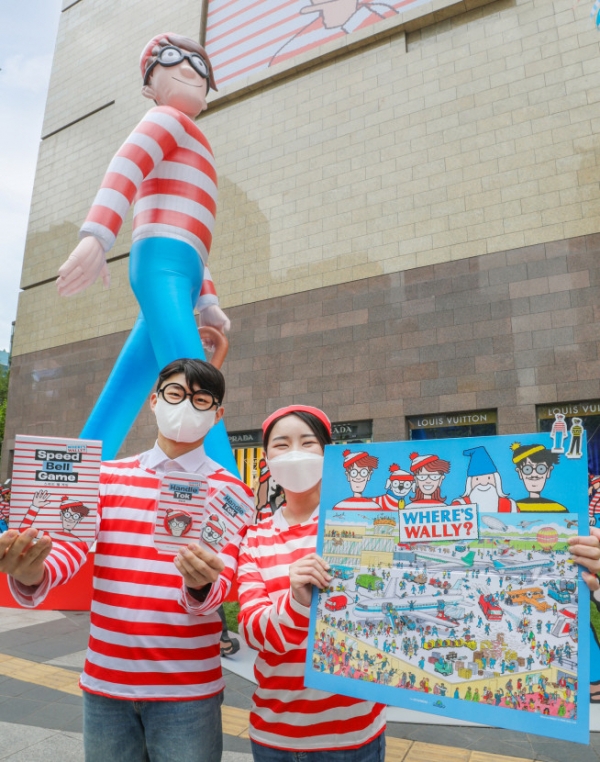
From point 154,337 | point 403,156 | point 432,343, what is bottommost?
point 154,337

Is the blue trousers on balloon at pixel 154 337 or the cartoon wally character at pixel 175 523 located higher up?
the blue trousers on balloon at pixel 154 337

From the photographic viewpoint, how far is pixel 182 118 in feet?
13.3

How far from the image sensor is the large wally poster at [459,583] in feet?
4.17

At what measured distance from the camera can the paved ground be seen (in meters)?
3.00

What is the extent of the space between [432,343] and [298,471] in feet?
26.6

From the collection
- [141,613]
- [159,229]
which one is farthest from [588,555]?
[159,229]

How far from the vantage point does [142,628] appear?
1.55 meters

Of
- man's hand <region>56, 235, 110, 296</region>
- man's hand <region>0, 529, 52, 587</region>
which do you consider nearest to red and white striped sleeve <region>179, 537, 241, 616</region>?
man's hand <region>0, 529, 52, 587</region>

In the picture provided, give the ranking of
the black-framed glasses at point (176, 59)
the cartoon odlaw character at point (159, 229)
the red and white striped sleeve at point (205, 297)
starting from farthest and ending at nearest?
the red and white striped sleeve at point (205, 297) < the black-framed glasses at point (176, 59) < the cartoon odlaw character at point (159, 229)

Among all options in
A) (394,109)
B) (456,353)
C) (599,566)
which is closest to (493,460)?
(599,566)

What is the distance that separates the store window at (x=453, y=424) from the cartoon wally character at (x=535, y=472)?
777 centimetres

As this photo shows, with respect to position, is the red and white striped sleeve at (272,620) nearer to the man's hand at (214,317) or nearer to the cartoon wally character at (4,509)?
the man's hand at (214,317)

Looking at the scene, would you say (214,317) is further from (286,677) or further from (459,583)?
(459,583)

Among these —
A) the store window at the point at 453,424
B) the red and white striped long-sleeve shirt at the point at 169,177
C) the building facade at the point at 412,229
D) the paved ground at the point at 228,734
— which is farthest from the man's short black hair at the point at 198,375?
the building facade at the point at 412,229
